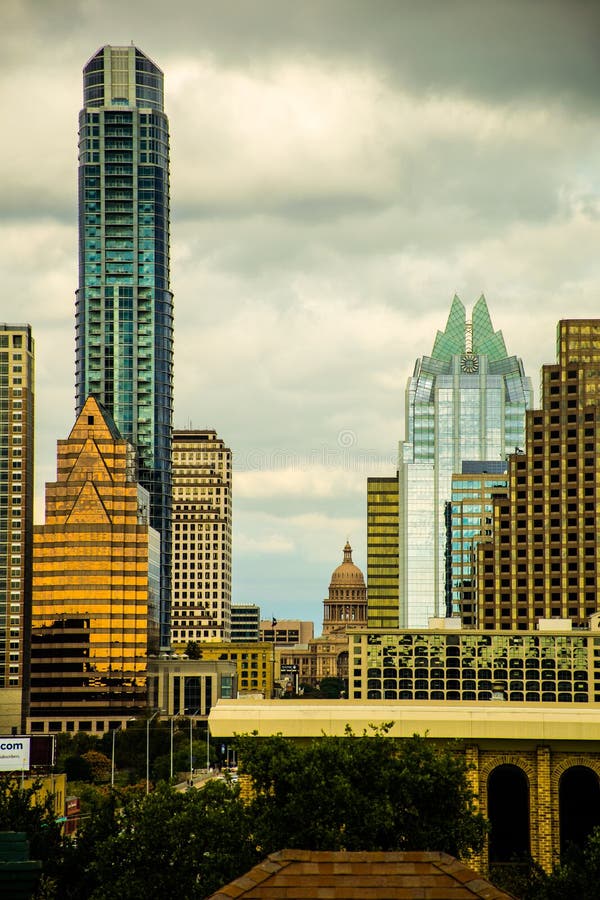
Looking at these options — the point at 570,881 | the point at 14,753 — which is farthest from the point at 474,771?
the point at 14,753

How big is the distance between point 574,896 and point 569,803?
44.6 ft

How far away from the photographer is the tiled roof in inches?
1150

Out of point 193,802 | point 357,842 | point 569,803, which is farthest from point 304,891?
point 569,803

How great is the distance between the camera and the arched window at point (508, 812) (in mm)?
70812

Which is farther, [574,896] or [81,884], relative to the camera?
[81,884]

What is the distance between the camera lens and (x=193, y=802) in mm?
63281

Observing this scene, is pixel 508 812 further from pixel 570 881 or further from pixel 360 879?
pixel 360 879

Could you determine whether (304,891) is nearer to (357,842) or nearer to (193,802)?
(357,842)

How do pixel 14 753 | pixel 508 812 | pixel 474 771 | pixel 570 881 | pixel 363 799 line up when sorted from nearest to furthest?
Answer: pixel 570 881 < pixel 363 799 < pixel 474 771 < pixel 508 812 < pixel 14 753

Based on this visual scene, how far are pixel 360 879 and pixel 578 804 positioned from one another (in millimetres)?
43580

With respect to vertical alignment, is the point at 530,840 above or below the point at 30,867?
below

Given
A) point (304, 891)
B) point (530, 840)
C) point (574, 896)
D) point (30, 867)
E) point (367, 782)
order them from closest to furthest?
1. point (304, 891)
2. point (30, 867)
3. point (574, 896)
4. point (367, 782)
5. point (530, 840)

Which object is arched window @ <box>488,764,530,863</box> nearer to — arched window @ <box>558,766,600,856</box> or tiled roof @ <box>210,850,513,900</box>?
arched window @ <box>558,766,600,856</box>

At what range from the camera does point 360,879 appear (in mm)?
29531
